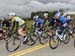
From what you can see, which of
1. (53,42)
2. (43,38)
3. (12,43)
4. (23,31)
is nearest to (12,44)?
(12,43)

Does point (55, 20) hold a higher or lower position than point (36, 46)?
higher

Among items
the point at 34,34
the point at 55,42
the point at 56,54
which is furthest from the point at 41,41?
the point at 56,54

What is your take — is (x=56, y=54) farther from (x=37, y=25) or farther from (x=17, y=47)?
(x=37, y=25)

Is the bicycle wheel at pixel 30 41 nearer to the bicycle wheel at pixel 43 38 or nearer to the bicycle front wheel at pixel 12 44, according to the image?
the bicycle wheel at pixel 43 38

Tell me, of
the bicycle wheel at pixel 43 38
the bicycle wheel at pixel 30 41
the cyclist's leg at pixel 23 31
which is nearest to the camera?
the cyclist's leg at pixel 23 31

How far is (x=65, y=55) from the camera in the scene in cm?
1619

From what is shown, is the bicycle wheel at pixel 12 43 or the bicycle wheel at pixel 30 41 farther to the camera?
the bicycle wheel at pixel 30 41

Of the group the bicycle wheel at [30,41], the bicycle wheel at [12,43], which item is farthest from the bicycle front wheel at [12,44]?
the bicycle wheel at [30,41]

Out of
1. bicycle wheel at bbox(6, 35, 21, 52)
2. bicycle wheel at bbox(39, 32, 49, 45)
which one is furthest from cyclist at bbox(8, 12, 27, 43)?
bicycle wheel at bbox(39, 32, 49, 45)

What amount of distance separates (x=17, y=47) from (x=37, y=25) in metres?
4.93

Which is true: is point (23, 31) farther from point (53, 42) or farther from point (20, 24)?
point (53, 42)

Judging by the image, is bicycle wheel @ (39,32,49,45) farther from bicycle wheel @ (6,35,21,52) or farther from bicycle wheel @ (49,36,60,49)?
bicycle wheel @ (6,35,21,52)

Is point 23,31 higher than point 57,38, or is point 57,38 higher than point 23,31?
point 23,31

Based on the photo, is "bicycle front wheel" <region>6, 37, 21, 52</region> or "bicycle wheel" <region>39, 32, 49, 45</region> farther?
"bicycle wheel" <region>39, 32, 49, 45</region>
